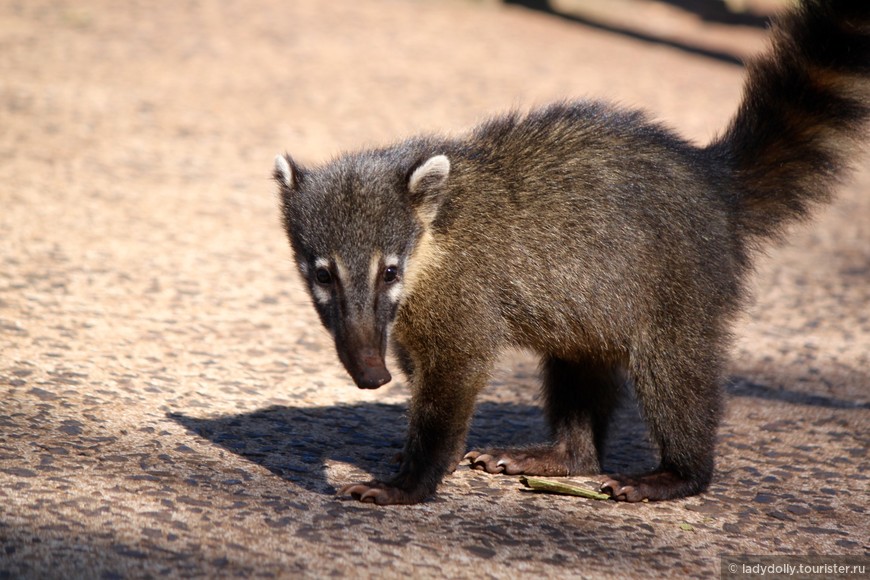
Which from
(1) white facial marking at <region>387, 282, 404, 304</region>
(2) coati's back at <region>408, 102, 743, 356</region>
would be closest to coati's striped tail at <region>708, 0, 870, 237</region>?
(2) coati's back at <region>408, 102, 743, 356</region>

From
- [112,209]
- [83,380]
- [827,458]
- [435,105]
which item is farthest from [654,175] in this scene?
[435,105]

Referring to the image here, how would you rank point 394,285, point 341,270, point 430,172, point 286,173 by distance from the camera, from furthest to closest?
point 286,173 < point 430,172 < point 394,285 < point 341,270

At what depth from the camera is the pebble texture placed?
3.67 metres

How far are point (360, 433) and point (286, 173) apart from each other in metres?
1.33

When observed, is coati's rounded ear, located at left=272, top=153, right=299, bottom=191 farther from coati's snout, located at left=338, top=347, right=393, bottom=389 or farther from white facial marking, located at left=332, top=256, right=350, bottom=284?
coati's snout, located at left=338, top=347, right=393, bottom=389

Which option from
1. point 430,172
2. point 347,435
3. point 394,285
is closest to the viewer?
point 394,285

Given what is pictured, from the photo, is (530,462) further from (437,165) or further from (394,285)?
(437,165)

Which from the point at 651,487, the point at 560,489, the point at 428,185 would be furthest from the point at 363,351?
the point at 651,487

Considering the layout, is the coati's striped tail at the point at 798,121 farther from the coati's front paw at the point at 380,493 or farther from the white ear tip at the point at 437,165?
the coati's front paw at the point at 380,493

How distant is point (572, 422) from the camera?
4910 millimetres

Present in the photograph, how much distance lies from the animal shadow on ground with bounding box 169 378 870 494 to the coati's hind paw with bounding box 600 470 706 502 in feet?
1.54

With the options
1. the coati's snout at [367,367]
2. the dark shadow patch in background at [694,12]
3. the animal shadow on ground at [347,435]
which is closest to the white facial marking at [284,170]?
the coati's snout at [367,367]

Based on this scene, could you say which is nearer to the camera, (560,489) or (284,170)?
(560,489)

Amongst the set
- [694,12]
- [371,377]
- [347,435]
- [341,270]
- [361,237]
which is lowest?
[347,435]
